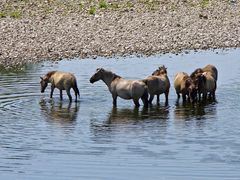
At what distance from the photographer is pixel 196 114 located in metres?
24.7

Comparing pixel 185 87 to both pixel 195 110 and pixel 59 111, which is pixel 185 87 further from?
pixel 59 111

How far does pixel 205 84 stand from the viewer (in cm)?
2706

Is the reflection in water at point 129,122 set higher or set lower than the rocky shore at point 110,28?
lower

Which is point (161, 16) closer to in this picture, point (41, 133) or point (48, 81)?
point (48, 81)

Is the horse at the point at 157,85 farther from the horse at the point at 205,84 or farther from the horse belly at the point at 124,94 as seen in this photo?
the horse at the point at 205,84

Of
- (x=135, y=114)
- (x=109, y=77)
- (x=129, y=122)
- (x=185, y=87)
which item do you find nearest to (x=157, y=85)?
(x=185, y=87)

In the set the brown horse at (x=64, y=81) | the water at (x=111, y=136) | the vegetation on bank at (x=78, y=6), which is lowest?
the water at (x=111, y=136)

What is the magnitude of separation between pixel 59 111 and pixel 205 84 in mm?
4387

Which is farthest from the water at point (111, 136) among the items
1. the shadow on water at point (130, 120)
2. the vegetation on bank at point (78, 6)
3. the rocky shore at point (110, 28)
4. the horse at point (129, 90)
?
the vegetation on bank at point (78, 6)

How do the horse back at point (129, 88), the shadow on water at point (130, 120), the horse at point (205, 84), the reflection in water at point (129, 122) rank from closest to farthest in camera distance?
the reflection in water at point (129, 122) < the shadow on water at point (130, 120) < the horse back at point (129, 88) < the horse at point (205, 84)

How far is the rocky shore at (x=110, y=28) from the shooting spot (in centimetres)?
4016

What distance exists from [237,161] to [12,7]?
3613 centimetres

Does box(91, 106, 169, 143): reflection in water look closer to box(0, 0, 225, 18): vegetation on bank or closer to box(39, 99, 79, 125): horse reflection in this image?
box(39, 99, 79, 125): horse reflection

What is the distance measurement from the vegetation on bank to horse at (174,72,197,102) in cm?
2380
